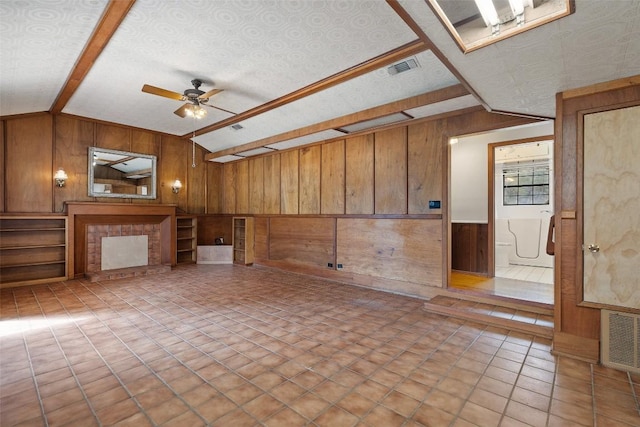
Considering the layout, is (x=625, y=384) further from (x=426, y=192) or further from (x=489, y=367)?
(x=426, y=192)

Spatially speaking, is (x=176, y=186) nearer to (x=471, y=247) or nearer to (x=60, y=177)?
(x=60, y=177)

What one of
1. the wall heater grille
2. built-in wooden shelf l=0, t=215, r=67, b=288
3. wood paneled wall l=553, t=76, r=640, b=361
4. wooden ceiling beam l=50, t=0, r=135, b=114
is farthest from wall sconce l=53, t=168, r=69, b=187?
the wall heater grille

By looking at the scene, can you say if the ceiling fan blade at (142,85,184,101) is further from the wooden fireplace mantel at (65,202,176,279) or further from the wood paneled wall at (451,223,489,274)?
the wood paneled wall at (451,223,489,274)

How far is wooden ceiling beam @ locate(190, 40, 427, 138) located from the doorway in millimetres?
1804

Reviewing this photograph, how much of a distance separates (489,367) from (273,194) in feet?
18.1

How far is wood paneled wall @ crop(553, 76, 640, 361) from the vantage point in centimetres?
262

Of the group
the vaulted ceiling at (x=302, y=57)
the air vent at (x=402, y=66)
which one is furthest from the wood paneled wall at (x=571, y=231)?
the air vent at (x=402, y=66)

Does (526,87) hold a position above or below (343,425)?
above

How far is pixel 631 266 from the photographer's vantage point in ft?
8.05

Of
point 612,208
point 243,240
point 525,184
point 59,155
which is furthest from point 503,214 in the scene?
point 59,155

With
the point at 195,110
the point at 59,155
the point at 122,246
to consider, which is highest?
the point at 195,110

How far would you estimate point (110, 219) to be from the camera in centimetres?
630

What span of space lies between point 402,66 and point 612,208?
8.11 ft

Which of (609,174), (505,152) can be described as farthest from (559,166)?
(505,152)
